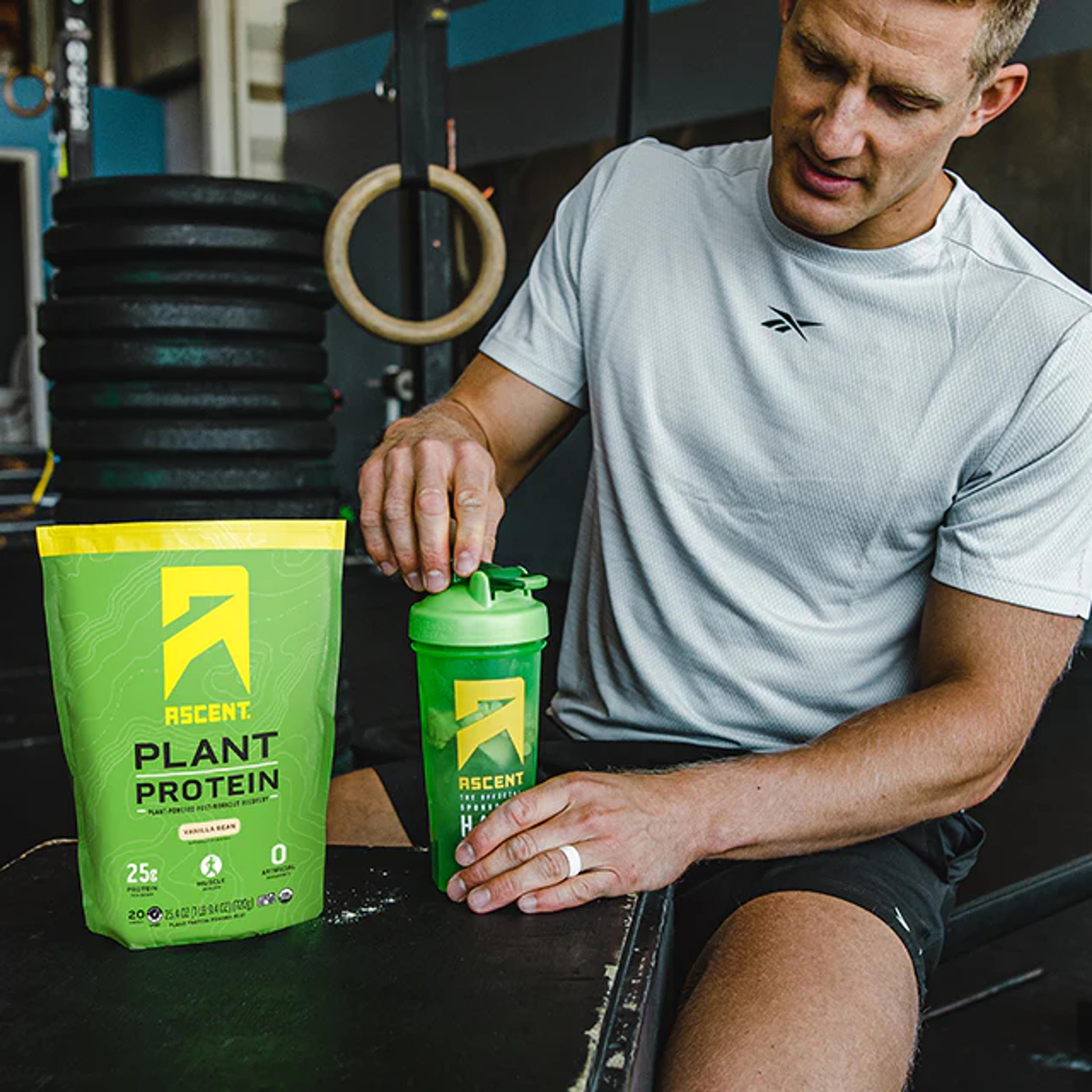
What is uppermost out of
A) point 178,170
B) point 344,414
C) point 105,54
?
point 105,54

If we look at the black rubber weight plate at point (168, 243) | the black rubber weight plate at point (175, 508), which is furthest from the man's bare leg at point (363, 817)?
the black rubber weight plate at point (168, 243)

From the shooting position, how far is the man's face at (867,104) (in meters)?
1.07

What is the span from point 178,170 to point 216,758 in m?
7.27

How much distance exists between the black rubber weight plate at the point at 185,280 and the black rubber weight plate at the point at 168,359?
9cm

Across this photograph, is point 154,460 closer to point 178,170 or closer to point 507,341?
point 507,341

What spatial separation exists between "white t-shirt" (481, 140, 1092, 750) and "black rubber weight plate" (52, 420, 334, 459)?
3.84 feet

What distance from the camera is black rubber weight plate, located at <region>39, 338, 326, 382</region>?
2.38 m

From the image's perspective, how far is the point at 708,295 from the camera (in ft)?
4.19

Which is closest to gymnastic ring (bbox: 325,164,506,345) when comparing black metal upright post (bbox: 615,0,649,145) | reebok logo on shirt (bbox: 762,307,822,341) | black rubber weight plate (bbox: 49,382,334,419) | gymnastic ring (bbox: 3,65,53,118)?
black metal upright post (bbox: 615,0,649,145)

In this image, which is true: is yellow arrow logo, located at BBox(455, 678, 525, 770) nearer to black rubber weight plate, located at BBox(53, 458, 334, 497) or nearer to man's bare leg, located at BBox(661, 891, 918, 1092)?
man's bare leg, located at BBox(661, 891, 918, 1092)

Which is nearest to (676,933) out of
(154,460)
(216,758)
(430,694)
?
(430,694)

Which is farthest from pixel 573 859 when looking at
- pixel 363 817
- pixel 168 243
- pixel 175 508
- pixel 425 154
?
pixel 168 243

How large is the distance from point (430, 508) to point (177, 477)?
63.7 inches

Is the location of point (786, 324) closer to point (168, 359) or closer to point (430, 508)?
point (430, 508)
